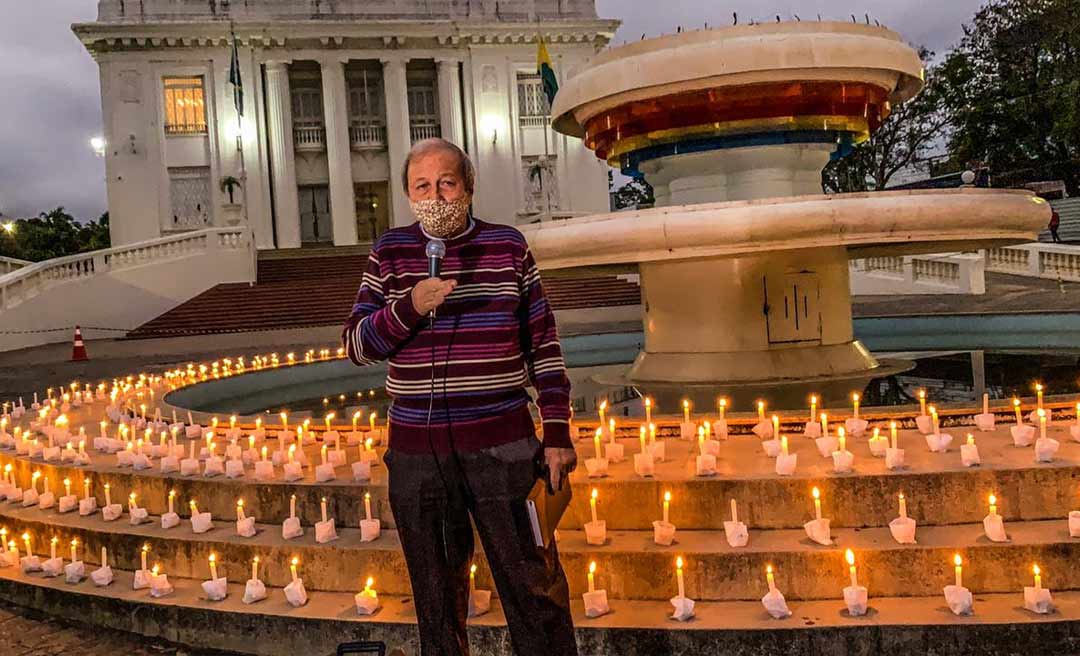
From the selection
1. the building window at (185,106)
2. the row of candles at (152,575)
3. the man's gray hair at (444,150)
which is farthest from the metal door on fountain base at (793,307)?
the building window at (185,106)

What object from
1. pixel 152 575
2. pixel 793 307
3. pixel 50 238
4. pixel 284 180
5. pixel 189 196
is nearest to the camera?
pixel 152 575

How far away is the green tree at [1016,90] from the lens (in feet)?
122

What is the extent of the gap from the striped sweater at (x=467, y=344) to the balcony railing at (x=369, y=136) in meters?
37.3

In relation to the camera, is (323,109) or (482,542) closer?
(482,542)

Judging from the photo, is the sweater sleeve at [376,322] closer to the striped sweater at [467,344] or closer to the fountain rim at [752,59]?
the striped sweater at [467,344]

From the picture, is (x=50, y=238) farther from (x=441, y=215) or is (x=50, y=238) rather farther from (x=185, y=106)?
(x=441, y=215)

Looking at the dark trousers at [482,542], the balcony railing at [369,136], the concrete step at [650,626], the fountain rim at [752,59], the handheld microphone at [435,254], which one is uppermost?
the balcony railing at [369,136]

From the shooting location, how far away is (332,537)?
4.45m

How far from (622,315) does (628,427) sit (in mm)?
15614

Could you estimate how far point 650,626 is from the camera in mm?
3611

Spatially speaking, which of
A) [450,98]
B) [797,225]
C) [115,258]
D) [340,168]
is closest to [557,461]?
[797,225]

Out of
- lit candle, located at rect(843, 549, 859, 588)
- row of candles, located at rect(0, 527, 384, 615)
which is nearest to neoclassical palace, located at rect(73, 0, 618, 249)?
row of candles, located at rect(0, 527, 384, 615)

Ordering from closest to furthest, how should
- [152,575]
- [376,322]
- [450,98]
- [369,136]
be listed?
[376,322] < [152,575] < [450,98] < [369,136]

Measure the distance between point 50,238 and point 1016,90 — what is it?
170 ft
